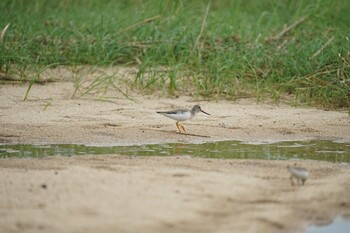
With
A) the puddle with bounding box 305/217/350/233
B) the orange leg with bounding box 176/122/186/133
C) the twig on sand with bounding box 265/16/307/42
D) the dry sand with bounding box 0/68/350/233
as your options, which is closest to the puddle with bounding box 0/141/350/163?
the dry sand with bounding box 0/68/350/233

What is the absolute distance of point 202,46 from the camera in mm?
10281

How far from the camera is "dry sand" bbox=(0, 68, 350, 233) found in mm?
4871

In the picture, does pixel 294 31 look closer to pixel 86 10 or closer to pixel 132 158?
pixel 86 10

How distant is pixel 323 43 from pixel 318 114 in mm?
1581

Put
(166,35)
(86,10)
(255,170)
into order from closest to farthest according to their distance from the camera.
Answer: (255,170), (166,35), (86,10)

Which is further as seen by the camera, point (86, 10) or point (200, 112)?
point (86, 10)

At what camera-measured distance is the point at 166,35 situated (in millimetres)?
10555

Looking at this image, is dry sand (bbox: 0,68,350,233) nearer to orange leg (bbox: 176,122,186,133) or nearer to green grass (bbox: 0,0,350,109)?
orange leg (bbox: 176,122,186,133)

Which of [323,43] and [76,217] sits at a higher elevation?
[323,43]

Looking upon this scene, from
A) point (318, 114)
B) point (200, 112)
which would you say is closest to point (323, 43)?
point (318, 114)

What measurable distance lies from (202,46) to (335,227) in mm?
5414

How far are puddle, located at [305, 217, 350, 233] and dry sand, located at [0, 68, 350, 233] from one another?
0.05m

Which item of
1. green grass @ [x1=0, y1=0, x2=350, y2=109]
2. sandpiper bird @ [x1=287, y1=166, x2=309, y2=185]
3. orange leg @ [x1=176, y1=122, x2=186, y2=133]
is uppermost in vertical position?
green grass @ [x1=0, y1=0, x2=350, y2=109]

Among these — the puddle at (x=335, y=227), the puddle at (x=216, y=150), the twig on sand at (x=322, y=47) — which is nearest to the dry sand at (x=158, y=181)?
the puddle at (x=335, y=227)
